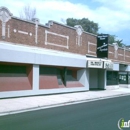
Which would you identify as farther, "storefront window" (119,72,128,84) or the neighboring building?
"storefront window" (119,72,128,84)

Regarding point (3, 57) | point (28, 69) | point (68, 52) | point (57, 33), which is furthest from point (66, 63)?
point (3, 57)

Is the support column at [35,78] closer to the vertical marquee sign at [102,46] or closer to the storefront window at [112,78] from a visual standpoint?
the vertical marquee sign at [102,46]

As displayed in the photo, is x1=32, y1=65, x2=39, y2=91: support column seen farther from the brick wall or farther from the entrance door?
the entrance door

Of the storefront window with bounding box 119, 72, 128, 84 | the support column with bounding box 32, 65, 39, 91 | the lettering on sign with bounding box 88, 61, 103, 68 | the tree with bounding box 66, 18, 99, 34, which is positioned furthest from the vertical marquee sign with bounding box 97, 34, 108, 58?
the tree with bounding box 66, 18, 99, 34

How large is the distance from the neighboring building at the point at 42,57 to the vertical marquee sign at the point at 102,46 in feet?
1.65

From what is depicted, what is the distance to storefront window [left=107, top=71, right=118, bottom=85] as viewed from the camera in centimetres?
3048

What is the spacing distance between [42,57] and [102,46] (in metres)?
10.6

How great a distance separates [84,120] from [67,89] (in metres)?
12.4

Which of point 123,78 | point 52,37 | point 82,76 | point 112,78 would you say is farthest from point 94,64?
point 123,78

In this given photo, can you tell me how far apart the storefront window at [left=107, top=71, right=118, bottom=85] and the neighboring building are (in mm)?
3870

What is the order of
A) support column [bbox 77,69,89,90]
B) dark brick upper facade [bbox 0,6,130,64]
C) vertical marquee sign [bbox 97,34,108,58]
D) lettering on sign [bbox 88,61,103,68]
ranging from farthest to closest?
1. vertical marquee sign [bbox 97,34,108,58]
2. support column [bbox 77,69,89,90]
3. lettering on sign [bbox 88,61,103,68]
4. dark brick upper facade [bbox 0,6,130,64]

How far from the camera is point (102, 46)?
90.0 feet

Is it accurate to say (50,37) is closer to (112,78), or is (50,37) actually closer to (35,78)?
(35,78)

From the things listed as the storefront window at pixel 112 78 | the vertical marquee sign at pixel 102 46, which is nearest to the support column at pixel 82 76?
the vertical marquee sign at pixel 102 46
